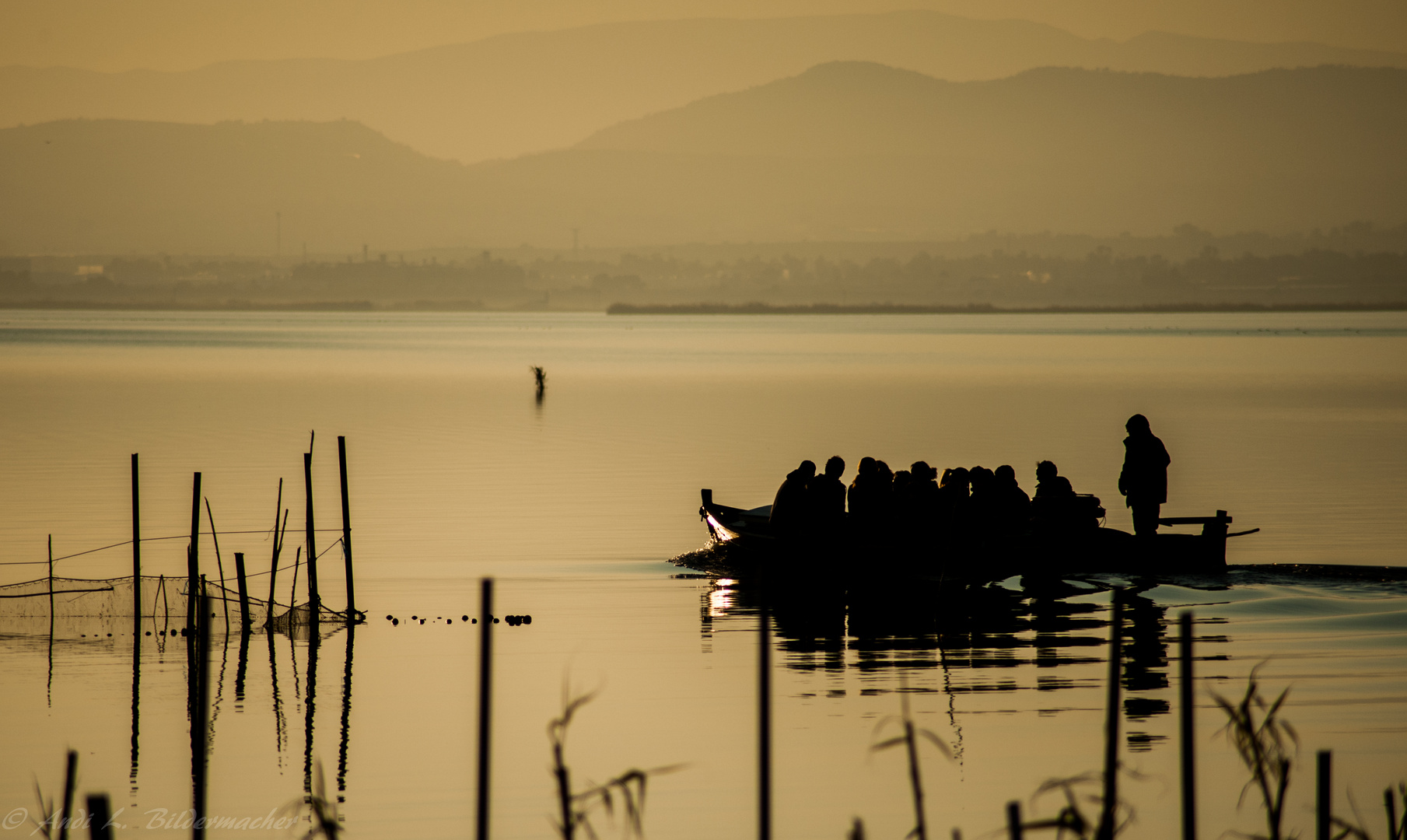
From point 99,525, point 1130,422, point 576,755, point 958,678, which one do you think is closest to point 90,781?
point 576,755

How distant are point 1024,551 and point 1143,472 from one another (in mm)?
1901

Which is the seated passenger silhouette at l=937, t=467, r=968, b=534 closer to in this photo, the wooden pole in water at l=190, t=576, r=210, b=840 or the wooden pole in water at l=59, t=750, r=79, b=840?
the wooden pole in water at l=190, t=576, r=210, b=840

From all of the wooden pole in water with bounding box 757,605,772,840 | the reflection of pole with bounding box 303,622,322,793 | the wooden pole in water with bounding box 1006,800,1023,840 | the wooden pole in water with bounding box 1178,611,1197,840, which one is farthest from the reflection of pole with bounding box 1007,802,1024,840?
the reflection of pole with bounding box 303,622,322,793

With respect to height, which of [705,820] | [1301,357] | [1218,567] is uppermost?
[1301,357]

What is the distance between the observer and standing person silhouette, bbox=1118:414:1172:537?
20.1 metres

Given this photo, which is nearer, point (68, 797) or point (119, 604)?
point (68, 797)

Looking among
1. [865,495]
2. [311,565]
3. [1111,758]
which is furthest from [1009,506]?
Result: [1111,758]

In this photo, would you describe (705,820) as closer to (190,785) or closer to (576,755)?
(576,755)

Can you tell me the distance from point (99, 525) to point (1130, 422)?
1835 centimetres

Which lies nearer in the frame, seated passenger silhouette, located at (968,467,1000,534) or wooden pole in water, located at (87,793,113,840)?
wooden pole in water, located at (87,793,113,840)

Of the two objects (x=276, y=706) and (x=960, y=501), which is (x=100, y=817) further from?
(x=960, y=501)

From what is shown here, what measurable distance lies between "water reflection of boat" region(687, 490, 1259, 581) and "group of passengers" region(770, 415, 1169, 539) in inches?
4.7

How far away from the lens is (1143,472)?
793 inches

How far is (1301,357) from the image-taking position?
12912cm
